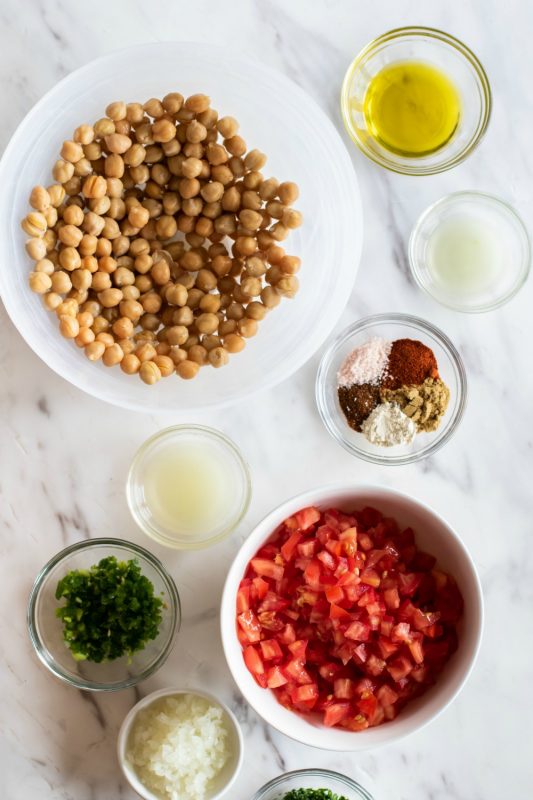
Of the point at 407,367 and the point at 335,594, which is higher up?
the point at 407,367

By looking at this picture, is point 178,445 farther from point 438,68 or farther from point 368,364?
point 438,68

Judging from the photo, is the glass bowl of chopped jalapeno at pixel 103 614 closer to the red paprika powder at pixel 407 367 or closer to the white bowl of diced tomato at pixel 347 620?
the white bowl of diced tomato at pixel 347 620

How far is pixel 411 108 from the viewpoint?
6.79 feet

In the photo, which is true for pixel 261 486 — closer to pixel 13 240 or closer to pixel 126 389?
pixel 126 389

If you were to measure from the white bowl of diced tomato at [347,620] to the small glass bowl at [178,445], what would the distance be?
140 millimetres

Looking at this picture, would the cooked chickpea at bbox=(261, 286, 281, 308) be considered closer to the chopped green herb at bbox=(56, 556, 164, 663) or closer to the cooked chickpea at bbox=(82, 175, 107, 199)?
the cooked chickpea at bbox=(82, 175, 107, 199)

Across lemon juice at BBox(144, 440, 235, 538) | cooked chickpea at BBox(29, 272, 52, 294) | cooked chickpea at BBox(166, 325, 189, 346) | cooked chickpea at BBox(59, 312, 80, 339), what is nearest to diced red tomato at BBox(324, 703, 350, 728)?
lemon juice at BBox(144, 440, 235, 538)

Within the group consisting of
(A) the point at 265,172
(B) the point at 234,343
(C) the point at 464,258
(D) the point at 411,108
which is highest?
(D) the point at 411,108

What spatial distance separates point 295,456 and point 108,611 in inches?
21.3

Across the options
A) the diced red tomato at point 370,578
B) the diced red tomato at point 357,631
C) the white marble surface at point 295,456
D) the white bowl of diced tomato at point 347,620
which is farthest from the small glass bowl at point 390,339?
the diced red tomato at point 357,631

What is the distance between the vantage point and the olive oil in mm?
2068

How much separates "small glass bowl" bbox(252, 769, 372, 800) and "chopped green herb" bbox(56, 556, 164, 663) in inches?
16.9

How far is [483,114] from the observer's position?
2.07 m

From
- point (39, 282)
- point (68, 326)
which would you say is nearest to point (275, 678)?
point (68, 326)
